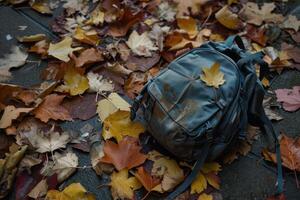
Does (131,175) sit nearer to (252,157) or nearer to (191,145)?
(191,145)

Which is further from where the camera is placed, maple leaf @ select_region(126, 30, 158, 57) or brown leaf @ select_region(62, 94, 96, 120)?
maple leaf @ select_region(126, 30, 158, 57)

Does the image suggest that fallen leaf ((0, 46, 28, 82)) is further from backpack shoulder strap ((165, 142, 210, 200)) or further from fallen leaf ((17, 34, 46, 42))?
backpack shoulder strap ((165, 142, 210, 200))

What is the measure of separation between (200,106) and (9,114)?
852 mm

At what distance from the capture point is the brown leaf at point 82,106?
5.87 ft

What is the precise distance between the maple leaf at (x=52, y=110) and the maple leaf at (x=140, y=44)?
1.60ft

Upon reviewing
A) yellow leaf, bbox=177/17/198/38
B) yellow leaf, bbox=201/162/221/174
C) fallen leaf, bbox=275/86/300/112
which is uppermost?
yellow leaf, bbox=177/17/198/38

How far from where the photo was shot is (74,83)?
1.86 metres

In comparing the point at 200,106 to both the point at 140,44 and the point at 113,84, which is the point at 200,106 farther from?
the point at 140,44

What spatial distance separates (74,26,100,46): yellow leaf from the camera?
203cm

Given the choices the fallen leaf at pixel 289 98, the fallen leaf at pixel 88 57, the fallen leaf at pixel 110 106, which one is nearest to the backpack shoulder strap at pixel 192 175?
the fallen leaf at pixel 110 106

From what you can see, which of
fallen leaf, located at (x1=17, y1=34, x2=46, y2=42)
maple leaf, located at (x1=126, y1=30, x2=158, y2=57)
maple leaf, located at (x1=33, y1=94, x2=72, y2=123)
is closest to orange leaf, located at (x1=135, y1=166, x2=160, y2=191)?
maple leaf, located at (x1=33, y1=94, x2=72, y2=123)

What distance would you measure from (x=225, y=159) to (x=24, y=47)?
1.20 meters

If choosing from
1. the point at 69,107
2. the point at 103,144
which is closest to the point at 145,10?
the point at 69,107

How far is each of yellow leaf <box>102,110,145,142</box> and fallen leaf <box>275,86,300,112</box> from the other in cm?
69
